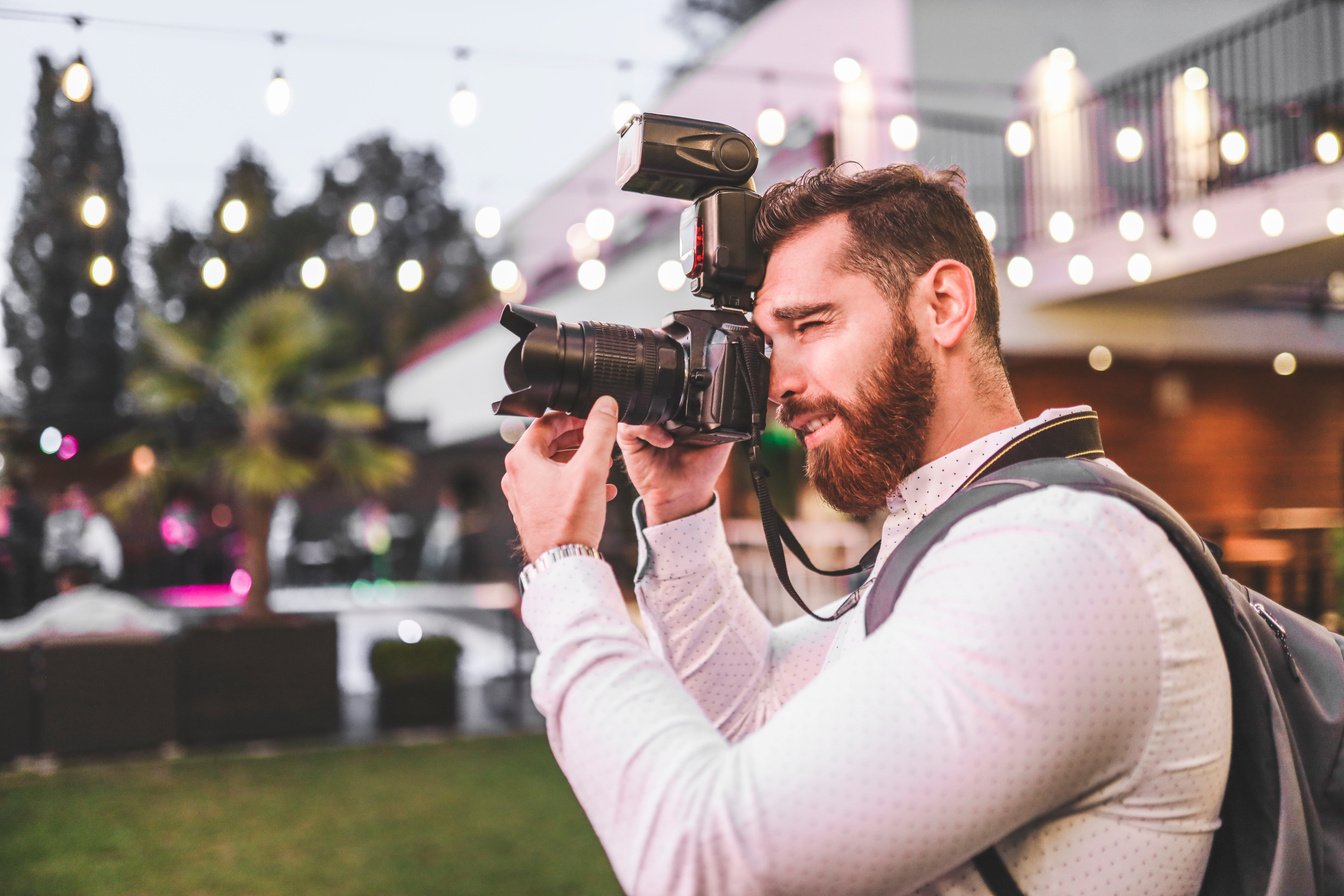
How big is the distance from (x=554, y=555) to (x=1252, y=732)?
651 millimetres

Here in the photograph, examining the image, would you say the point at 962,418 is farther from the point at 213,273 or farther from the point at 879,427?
the point at 213,273

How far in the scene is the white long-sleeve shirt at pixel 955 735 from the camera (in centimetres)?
78

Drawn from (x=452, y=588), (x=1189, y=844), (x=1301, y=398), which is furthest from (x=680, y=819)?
(x=452, y=588)

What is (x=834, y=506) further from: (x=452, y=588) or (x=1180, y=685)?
(x=452, y=588)

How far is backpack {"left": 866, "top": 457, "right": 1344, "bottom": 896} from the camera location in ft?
3.06

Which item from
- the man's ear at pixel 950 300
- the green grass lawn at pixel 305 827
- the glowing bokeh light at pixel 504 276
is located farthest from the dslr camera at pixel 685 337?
the glowing bokeh light at pixel 504 276

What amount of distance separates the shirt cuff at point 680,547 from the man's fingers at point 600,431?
1.24ft

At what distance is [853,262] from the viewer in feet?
3.76

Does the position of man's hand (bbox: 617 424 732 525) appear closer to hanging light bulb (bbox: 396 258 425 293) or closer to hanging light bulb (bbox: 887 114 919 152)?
hanging light bulb (bbox: 396 258 425 293)

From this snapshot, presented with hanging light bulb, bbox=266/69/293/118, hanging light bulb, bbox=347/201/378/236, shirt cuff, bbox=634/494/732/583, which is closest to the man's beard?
shirt cuff, bbox=634/494/732/583

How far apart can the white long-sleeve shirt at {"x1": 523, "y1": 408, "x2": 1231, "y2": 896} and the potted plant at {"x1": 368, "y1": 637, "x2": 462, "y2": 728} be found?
6080 mm

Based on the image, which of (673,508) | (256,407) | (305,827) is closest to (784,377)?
(673,508)

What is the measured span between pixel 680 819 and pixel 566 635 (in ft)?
0.62

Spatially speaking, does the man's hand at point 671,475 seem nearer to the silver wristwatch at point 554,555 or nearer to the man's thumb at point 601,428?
the man's thumb at point 601,428
